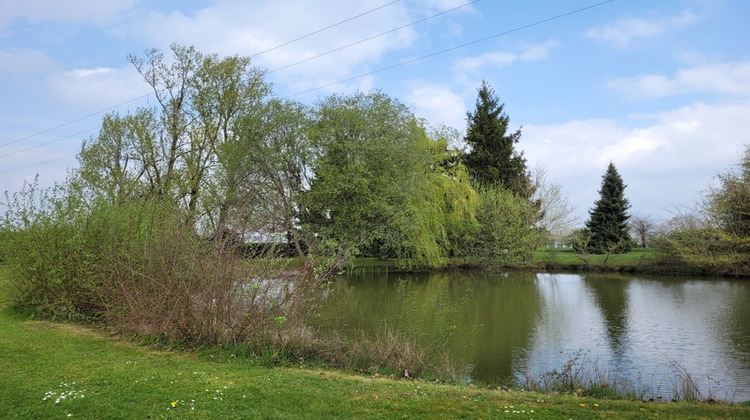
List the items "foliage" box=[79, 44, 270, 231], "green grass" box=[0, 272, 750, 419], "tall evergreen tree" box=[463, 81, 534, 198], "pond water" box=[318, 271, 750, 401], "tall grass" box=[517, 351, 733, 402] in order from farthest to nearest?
"tall evergreen tree" box=[463, 81, 534, 198] < "foliage" box=[79, 44, 270, 231] < "pond water" box=[318, 271, 750, 401] < "tall grass" box=[517, 351, 733, 402] < "green grass" box=[0, 272, 750, 419]

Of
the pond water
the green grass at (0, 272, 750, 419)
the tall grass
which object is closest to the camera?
the green grass at (0, 272, 750, 419)

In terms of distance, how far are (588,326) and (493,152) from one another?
96.6 ft

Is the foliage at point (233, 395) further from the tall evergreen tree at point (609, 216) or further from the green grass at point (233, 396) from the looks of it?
the tall evergreen tree at point (609, 216)

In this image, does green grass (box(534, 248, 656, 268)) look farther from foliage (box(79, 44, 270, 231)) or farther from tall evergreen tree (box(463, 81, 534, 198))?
foliage (box(79, 44, 270, 231))

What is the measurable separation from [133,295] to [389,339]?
4.89 meters

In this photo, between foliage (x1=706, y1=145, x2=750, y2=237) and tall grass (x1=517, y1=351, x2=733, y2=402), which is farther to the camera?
foliage (x1=706, y1=145, x2=750, y2=237)

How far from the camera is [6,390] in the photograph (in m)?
5.62

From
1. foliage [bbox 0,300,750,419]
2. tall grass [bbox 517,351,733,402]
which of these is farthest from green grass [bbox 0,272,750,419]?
tall grass [bbox 517,351,733,402]

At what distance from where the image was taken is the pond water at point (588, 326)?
31.7ft

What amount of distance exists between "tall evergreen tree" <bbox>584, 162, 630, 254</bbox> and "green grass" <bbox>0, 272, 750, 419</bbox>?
3850 cm

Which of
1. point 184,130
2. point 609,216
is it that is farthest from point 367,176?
point 609,216

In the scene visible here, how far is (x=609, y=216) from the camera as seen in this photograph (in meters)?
42.5

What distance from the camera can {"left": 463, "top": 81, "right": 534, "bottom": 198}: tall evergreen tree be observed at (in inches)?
1635

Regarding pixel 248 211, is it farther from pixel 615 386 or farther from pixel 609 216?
pixel 609 216
